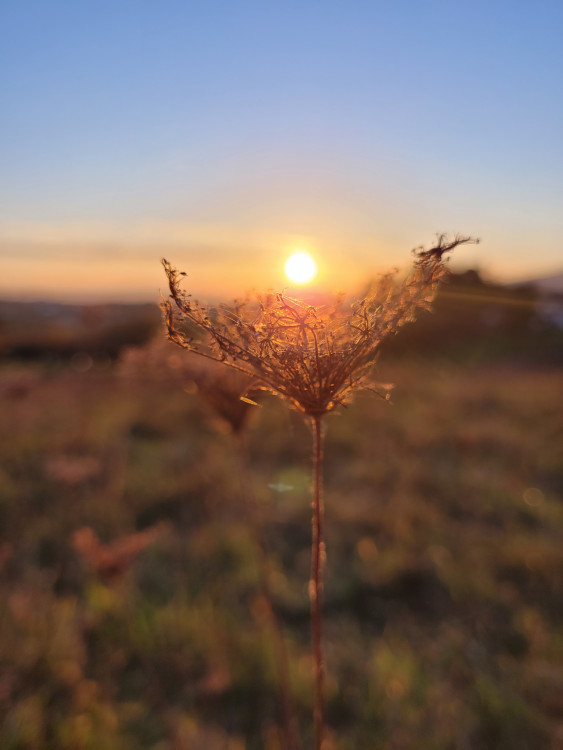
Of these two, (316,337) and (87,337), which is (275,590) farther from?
(87,337)

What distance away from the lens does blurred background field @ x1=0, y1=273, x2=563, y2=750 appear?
319cm

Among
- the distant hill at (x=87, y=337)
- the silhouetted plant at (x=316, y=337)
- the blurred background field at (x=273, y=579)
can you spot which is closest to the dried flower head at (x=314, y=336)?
the silhouetted plant at (x=316, y=337)

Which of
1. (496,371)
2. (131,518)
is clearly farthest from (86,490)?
(496,371)

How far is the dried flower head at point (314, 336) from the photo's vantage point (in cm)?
130

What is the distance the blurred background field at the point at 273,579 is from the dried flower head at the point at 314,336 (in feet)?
0.69

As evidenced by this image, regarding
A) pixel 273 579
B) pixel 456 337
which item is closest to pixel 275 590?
pixel 273 579

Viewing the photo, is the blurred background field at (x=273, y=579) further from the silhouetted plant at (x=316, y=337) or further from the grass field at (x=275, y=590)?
the silhouetted plant at (x=316, y=337)

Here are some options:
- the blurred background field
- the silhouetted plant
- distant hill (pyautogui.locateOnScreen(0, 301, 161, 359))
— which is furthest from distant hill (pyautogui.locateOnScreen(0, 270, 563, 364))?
the silhouetted plant

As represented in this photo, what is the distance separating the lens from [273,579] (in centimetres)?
503

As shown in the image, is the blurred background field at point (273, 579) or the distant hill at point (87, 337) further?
the distant hill at point (87, 337)

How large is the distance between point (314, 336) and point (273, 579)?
4324 millimetres

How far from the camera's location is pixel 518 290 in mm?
27500

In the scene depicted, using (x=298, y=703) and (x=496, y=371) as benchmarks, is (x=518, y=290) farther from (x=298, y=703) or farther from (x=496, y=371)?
(x=298, y=703)

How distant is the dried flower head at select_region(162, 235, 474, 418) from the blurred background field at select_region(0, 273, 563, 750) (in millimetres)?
211
